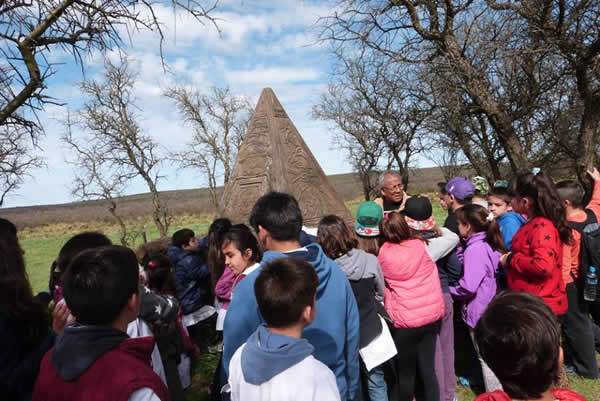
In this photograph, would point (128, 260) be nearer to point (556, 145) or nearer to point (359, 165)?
point (556, 145)

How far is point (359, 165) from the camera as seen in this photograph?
13695 mm

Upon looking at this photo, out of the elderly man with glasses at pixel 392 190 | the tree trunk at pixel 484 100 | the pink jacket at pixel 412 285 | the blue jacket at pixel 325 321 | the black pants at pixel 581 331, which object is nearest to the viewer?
the blue jacket at pixel 325 321

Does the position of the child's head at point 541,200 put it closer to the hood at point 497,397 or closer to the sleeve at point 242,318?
→ the hood at point 497,397

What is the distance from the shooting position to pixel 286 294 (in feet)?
4.69

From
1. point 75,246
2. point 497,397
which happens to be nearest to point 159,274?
point 75,246

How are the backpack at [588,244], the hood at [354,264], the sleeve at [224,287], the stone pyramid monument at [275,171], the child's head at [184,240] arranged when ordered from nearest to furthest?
the hood at [354,264] → the backpack at [588,244] → the sleeve at [224,287] → the child's head at [184,240] → the stone pyramid monument at [275,171]

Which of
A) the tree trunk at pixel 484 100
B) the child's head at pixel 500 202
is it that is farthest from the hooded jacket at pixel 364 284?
the tree trunk at pixel 484 100

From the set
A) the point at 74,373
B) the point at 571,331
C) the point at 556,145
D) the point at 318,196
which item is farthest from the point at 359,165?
the point at 74,373

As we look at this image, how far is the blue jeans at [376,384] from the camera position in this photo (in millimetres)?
2562

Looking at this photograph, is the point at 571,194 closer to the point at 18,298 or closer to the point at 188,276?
the point at 188,276

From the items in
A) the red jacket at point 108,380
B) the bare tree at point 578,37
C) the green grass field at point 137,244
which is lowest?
the green grass field at point 137,244

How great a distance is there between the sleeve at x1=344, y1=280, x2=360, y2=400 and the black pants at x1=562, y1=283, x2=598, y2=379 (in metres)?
2.37

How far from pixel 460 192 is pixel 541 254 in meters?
1.25

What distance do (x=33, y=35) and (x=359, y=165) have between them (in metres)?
12.1
